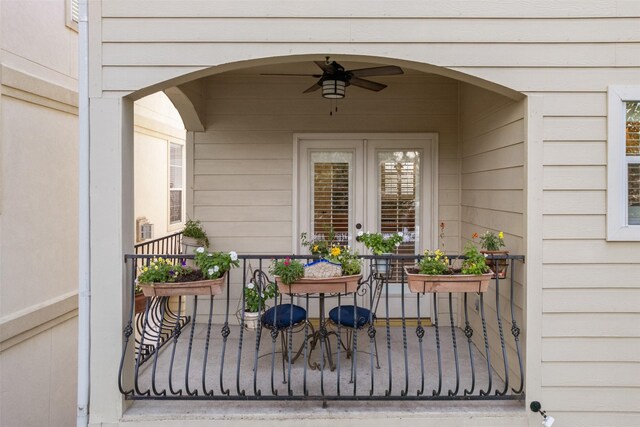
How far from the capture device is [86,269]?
266 centimetres

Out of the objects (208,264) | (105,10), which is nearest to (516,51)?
(208,264)

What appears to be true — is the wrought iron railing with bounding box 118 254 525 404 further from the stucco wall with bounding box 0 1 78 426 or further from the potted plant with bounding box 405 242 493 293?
the stucco wall with bounding box 0 1 78 426

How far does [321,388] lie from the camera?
8.98ft

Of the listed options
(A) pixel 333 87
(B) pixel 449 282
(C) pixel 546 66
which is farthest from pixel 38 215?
(C) pixel 546 66

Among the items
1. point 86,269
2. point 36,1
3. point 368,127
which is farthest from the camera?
point 368,127

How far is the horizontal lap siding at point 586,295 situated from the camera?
2703mm

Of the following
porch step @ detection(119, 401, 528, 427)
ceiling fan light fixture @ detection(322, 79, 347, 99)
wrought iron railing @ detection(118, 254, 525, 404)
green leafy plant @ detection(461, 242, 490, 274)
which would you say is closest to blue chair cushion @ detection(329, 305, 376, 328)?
wrought iron railing @ detection(118, 254, 525, 404)

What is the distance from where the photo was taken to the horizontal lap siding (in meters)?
2.70

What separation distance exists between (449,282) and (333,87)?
1872mm

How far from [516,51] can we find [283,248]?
9.28ft

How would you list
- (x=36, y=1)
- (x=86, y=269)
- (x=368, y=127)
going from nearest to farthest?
1. (x=86, y=269)
2. (x=36, y=1)
3. (x=368, y=127)

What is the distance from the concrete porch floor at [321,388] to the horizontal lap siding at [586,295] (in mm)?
418

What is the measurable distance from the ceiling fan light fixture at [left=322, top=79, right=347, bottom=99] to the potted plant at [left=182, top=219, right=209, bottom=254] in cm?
193

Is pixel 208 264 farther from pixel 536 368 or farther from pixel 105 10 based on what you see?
pixel 536 368
